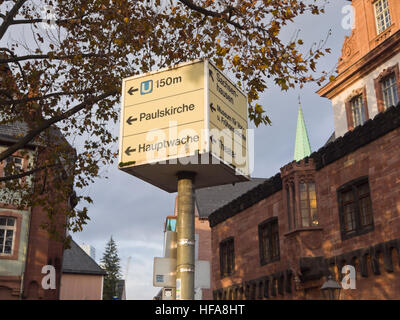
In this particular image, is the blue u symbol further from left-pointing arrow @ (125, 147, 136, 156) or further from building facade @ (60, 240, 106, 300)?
building facade @ (60, 240, 106, 300)

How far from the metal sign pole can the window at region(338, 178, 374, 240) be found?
12110 millimetres

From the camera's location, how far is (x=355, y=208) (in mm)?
16797

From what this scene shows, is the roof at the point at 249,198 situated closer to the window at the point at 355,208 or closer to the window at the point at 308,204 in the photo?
the window at the point at 308,204

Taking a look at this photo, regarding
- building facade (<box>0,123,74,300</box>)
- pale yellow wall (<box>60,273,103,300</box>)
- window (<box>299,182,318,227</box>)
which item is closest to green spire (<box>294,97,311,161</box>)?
pale yellow wall (<box>60,273,103,300</box>)

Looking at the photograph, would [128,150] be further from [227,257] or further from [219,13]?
[227,257]

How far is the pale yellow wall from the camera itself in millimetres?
41344

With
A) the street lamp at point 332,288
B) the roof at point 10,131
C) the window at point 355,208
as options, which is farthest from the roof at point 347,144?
the roof at point 10,131

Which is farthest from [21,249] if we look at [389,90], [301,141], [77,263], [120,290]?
[120,290]

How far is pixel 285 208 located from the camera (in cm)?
2006

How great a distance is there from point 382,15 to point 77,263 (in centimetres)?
3209

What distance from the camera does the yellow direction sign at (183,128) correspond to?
5121 millimetres

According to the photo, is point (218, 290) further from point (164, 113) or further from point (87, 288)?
point (164, 113)

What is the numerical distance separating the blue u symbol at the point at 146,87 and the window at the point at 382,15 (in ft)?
65.7

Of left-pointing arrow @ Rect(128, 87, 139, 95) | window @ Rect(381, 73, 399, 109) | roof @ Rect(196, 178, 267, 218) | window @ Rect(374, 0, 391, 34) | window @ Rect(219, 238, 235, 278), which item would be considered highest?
window @ Rect(374, 0, 391, 34)
